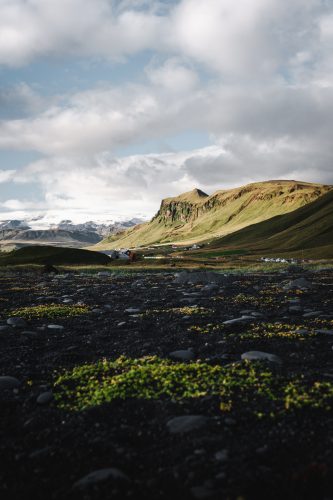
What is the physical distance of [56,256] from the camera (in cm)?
6625

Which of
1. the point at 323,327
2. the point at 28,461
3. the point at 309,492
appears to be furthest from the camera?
the point at 323,327

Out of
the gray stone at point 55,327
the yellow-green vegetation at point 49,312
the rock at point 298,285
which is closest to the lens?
the gray stone at point 55,327

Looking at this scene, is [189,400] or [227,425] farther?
[189,400]

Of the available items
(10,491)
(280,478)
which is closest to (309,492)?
(280,478)

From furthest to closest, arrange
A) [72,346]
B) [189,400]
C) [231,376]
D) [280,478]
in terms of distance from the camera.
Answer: [72,346]
[231,376]
[189,400]
[280,478]

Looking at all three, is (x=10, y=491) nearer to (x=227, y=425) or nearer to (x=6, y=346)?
(x=227, y=425)

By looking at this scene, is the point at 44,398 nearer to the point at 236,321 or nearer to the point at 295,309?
the point at 236,321

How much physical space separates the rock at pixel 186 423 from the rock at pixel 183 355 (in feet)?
10.8

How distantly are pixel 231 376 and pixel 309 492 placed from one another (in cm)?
368

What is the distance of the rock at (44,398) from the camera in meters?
7.30

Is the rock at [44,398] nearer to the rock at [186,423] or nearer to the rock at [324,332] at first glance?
Result: the rock at [186,423]

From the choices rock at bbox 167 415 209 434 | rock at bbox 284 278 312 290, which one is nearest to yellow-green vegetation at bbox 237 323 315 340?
rock at bbox 167 415 209 434

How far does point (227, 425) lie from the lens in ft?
20.0

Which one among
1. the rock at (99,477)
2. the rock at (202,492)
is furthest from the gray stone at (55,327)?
the rock at (202,492)
